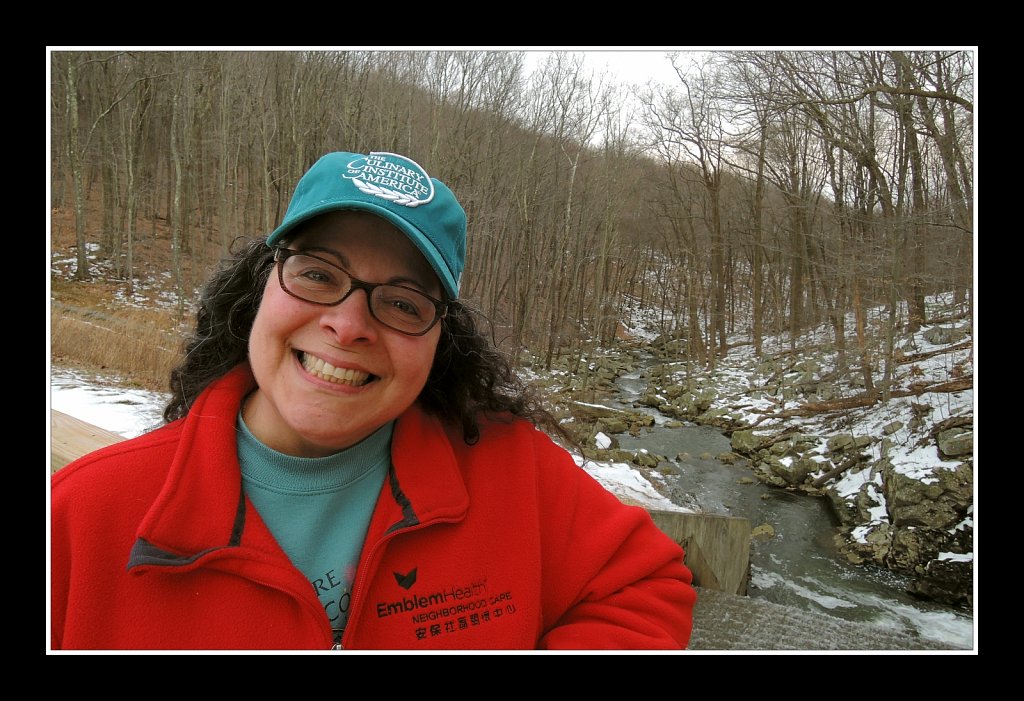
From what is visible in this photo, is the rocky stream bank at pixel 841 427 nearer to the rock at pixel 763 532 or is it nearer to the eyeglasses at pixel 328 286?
the rock at pixel 763 532

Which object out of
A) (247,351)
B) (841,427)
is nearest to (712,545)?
(247,351)

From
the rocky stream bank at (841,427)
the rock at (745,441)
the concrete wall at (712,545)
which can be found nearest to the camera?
the concrete wall at (712,545)

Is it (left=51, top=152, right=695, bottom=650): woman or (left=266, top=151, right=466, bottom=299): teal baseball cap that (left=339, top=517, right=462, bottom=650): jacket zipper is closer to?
(left=51, top=152, right=695, bottom=650): woman

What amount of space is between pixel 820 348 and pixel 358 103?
7.13m

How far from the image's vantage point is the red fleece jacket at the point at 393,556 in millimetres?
768

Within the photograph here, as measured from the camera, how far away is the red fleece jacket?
0.77 metres

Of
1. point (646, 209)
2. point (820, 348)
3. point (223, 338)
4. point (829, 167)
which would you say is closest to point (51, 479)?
point (223, 338)

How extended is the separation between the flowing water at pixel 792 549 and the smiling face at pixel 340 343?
3.27 m

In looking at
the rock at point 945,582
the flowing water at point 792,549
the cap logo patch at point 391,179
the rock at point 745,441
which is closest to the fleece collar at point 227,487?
the cap logo patch at point 391,179

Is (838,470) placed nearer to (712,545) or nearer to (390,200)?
(712,545)

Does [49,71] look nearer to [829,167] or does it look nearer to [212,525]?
[212,525]

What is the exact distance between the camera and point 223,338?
1.11 m

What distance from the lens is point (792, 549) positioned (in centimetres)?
516

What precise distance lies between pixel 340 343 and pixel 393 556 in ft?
1.31
